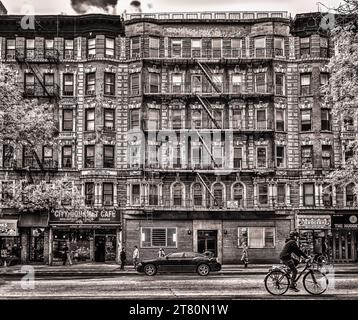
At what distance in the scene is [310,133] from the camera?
3234 cm

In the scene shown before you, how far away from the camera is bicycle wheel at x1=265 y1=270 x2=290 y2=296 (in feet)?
40.9

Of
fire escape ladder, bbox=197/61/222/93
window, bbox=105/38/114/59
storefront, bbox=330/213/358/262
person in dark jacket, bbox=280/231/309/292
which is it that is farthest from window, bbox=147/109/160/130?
person in dark jacket, bbox=280/231/309/292

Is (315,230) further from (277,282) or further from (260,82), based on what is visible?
(277,282)

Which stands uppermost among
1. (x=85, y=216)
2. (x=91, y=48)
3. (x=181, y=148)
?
(x=91, y=48)

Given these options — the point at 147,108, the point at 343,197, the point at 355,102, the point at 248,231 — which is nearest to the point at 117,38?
the point at 147,108

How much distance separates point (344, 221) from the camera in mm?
34188

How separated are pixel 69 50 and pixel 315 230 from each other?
18329 mm

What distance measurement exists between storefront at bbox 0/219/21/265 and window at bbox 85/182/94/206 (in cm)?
426

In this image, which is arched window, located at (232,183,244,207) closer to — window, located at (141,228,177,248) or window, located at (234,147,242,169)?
window, located at (234,147,242,169)

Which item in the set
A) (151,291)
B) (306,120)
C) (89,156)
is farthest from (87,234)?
(151,291)

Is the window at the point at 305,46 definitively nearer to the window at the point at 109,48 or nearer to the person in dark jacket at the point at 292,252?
the window at the point at 109,48

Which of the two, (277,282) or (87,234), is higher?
(87,234)

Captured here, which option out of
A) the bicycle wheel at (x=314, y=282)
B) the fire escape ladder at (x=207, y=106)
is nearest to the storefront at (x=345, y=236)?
the fire escape ladder at (x=207, y=106)
